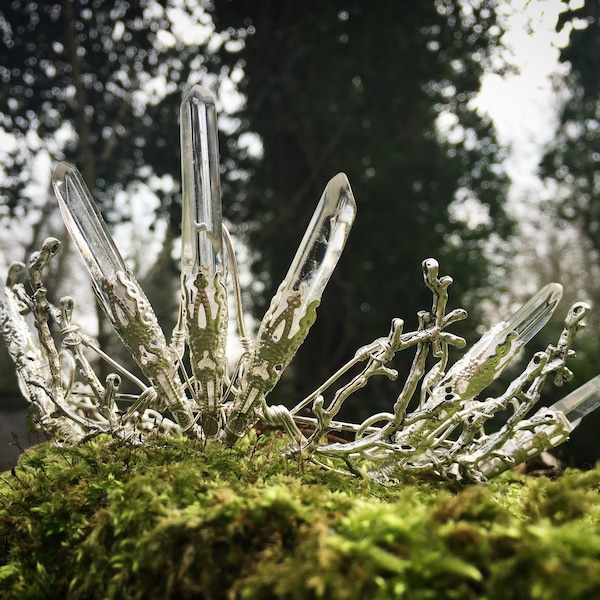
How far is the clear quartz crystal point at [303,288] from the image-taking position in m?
0.81

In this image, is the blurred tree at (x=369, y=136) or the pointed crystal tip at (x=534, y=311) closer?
the pointed crystal tip at (x=534, y=311)

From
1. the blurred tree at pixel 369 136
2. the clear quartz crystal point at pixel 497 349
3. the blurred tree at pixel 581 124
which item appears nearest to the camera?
the clear quartz crystal point at pixel 497 349

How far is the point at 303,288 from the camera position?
2.71 feet

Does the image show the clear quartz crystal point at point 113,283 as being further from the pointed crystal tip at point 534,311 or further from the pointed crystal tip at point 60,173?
the pointed crystal tip at point 534,311

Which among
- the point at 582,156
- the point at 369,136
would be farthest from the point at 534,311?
the point at 582,156

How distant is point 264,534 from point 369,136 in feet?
8.68

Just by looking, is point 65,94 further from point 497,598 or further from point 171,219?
point 497,598

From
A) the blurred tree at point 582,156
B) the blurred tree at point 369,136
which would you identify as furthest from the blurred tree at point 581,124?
the blurred tree at point 369,136

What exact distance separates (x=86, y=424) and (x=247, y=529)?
43 centimetres

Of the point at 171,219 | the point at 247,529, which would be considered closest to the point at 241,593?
the point at 247,529

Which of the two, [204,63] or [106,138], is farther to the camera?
[106,138]

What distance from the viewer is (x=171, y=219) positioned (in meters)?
3.37

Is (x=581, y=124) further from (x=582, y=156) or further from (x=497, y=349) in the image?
(x=497, y=349)

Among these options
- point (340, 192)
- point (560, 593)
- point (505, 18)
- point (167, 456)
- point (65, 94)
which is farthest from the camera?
point (65, 94)
